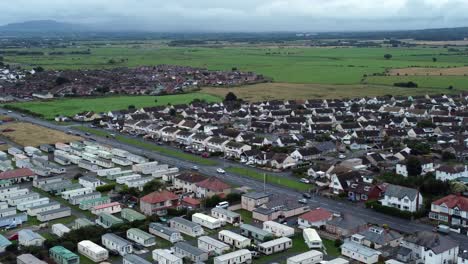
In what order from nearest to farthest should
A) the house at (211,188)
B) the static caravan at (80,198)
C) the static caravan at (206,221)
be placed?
the static caravan at (206,221) < the static caravan at (80,198) < the house at (211,188)

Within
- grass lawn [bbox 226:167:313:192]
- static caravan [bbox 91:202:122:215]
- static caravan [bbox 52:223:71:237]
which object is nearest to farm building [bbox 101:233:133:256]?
static caravan [bbox 52:223:71:237]

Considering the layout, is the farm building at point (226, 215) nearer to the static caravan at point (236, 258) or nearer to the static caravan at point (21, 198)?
the static caravan at point (236, 258)

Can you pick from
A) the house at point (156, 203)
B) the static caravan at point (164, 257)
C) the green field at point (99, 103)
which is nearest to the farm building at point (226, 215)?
the house at point (156, 203)

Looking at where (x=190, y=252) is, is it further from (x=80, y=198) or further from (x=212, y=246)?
(x=80, y=198)

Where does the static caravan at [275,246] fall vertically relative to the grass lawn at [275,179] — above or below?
above

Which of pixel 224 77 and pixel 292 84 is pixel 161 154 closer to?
pixel 292 84

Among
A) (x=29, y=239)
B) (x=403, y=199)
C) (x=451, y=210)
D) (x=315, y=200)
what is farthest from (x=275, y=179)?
(x=29, y=239)
